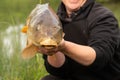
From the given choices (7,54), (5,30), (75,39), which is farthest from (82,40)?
(5,30)

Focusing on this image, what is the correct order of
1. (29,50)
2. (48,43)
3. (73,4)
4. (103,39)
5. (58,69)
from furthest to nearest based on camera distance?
(58,69) → (73,4) → (103,39) → (29,50) → (48,43)

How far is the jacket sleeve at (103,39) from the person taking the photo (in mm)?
3420

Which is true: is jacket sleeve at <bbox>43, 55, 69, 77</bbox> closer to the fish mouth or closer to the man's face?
the man's face

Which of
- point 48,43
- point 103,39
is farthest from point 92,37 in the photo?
point 48,43

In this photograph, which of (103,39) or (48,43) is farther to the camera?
(103,39)

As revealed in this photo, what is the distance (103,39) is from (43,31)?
2.42 feet

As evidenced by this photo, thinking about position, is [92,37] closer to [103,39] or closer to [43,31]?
[103,39]

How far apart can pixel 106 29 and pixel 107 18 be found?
0.14 m

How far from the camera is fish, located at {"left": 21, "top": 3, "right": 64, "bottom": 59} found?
9.14 ft

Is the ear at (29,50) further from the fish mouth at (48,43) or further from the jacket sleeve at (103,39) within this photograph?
the jacket sleeve at (103,39)

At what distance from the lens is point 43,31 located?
283 cm

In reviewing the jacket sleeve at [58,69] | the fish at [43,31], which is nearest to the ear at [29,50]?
the fish at [43,31]

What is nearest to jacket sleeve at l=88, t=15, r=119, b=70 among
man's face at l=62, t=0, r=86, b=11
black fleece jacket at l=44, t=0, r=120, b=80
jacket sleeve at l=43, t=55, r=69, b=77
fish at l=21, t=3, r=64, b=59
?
black fleece jacket at l=44, t=0, r=120, b=80

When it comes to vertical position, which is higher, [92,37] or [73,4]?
[73,4]
